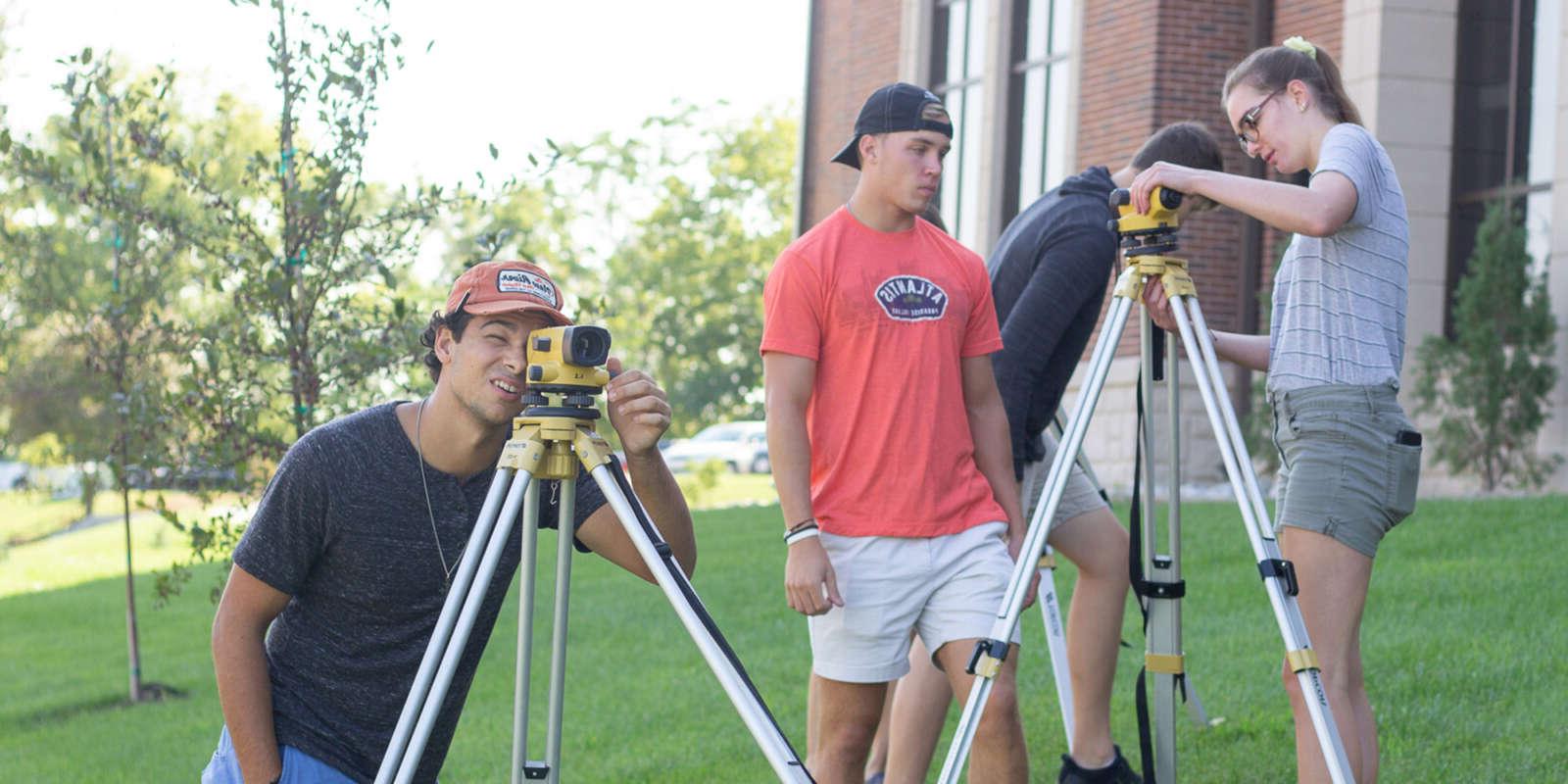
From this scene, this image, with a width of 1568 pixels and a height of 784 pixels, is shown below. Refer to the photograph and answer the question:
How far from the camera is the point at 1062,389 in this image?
16.0ft

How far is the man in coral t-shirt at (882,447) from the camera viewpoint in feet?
13.6

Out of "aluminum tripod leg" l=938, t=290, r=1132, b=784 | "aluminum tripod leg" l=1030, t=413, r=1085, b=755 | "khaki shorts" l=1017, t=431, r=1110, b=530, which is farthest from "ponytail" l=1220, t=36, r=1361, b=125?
"aluminum tripod leg" l=1030, t=413, r=1085, b=755

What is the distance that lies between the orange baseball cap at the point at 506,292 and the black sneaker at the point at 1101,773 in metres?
2.39

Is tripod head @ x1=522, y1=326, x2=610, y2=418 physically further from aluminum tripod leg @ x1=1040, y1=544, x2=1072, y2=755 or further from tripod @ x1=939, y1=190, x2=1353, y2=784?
aluminum tripod leg @ x1=1040, y1=544, x2=1072, y2=755

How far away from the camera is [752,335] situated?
4362 centimetres

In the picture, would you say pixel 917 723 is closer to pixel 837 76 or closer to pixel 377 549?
pixel 377 549

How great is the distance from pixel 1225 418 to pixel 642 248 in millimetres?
41387

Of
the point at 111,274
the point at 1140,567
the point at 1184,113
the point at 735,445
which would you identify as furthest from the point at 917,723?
the point at 735,445

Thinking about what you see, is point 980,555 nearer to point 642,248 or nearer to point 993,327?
point 993,327

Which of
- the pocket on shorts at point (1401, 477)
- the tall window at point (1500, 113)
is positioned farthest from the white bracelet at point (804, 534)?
the tall window at point (1500, 113)

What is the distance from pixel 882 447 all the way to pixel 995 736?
0.75 metres

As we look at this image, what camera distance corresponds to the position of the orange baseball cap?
3488 millimetres

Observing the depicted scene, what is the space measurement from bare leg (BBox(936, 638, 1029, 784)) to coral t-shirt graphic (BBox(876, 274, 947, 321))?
818 mm

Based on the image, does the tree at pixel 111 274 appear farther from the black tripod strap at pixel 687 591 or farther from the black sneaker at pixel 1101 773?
the black tripod strap at pixel 687 591
